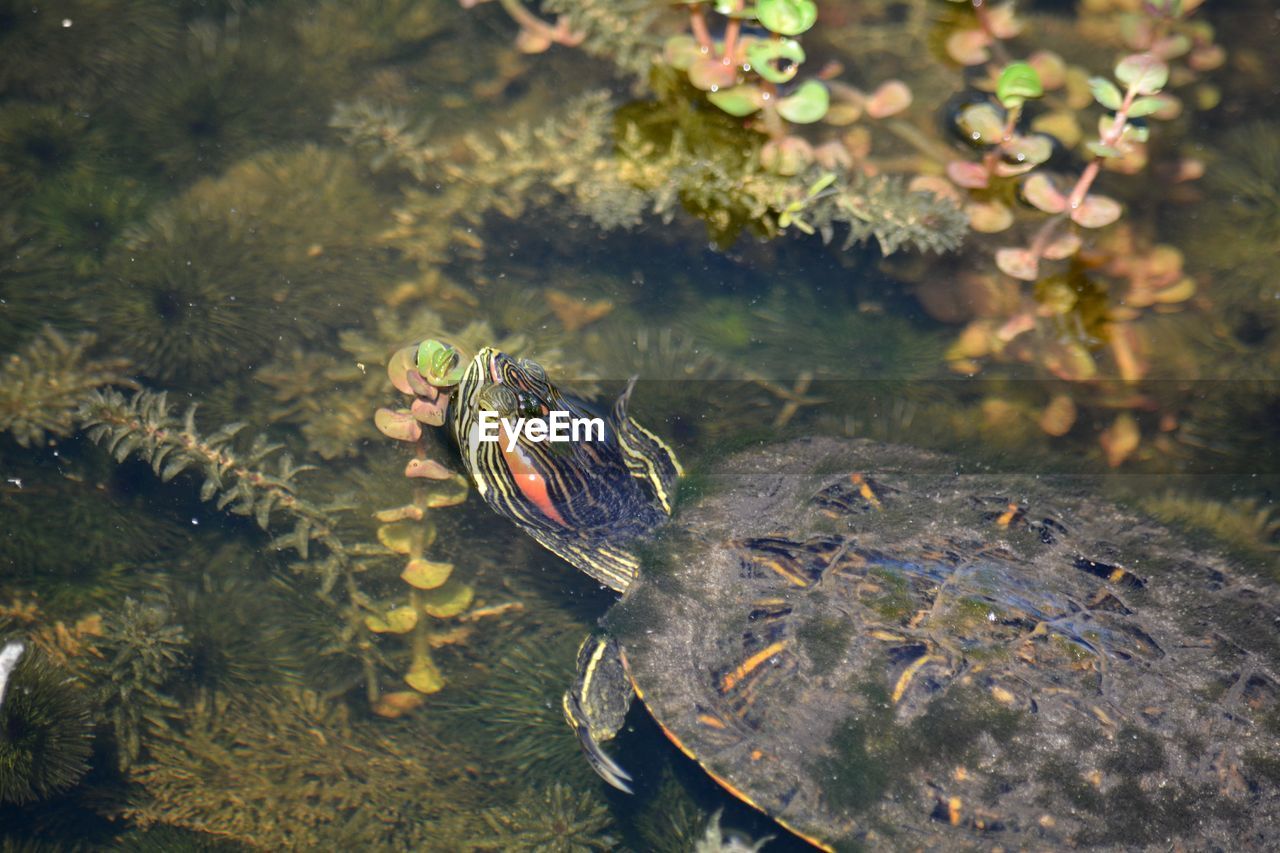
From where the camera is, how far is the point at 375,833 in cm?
436

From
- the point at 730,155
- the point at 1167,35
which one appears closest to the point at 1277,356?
the point at 1167,35

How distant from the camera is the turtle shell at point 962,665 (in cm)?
327

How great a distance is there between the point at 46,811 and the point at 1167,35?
25.1ft

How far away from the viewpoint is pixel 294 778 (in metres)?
4.42

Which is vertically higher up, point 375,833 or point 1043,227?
point 1043,227

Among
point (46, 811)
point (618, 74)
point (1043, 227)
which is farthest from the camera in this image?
point (618, 74)

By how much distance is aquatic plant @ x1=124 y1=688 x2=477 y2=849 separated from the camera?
4.32 m

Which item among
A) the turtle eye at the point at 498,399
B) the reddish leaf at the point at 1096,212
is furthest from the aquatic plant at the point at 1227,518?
the turtle eye at the point at 498,399

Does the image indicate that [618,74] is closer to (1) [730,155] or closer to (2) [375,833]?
(1) [730,155]

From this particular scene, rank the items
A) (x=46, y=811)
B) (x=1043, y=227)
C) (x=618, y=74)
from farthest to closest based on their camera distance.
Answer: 1. (x=618, y=74)
2. (x=1043, y=227)
3. (x=46, y=811)

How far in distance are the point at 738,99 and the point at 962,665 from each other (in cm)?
324

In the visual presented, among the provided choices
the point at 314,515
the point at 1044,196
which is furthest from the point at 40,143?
the point at 1044,196

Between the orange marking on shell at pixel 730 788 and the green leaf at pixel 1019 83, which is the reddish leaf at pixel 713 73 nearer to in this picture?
the green leaf at pixel 1019 83

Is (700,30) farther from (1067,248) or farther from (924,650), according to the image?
(924,650)
